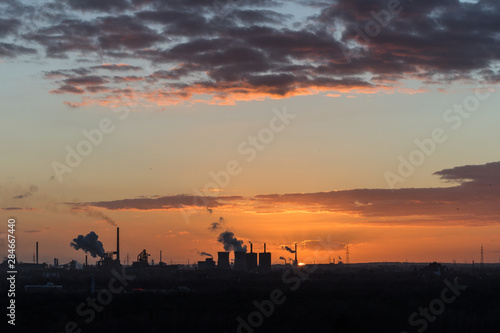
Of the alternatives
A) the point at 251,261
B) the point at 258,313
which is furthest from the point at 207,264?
the point at 258,313

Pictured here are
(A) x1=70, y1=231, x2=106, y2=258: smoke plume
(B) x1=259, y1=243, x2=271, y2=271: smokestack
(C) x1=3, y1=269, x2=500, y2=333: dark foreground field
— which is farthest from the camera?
(B) x1=259, y1=243, x2=271, y2=271: smokestack

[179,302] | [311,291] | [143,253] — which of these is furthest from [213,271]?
[179,302]

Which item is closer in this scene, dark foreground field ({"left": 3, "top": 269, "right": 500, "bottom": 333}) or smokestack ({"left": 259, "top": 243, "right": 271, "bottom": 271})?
dark foreground field ({"left": 3, "top": 269, "right": 500, "bottom": 333})

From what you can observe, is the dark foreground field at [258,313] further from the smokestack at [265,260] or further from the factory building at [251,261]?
the smokestack at [265,260]

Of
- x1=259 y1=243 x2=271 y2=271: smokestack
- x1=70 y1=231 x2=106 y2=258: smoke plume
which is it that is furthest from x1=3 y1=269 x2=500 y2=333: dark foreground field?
x1=259 y1=243 x2=271 y2=271: smokestack

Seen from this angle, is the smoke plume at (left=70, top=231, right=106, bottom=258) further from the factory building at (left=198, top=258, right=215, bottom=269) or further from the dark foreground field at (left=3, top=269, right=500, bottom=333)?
the dark foreground field at (left=3, top=269, right=500, bottom=333)

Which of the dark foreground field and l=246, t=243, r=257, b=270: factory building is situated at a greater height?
l=246, t=243, r=257, b=270: factory building

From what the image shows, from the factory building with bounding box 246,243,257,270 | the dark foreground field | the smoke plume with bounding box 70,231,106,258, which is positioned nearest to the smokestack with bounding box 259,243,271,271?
the factory building with bounding box 246,243,257,270

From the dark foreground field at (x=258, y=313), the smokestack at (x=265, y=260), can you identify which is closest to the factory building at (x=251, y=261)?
the smokestack at (x=265, y=260)

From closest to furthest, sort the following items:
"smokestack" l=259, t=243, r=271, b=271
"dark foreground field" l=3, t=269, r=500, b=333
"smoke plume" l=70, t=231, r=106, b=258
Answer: "dark foreground field" l=3, t=269, r=500, b=333 < "smoke plume" l=70, t=231, r=106, b=258 < "smokestack" l=259, t=243, r=271, b=271

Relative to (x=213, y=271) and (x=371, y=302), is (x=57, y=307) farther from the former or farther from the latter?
(x=213, y=271)

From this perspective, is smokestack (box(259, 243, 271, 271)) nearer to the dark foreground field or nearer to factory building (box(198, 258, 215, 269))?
factory building (box(198, 258, 215, 269))
